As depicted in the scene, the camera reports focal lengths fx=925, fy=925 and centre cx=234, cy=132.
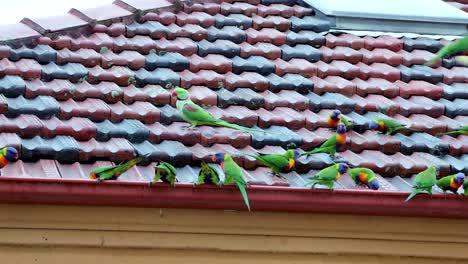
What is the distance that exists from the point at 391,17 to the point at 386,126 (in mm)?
2393

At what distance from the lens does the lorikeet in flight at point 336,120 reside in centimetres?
726

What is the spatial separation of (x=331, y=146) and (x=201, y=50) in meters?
1.98

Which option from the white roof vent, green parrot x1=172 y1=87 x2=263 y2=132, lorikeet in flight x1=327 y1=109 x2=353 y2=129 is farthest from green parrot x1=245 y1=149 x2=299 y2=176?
the white roof vent

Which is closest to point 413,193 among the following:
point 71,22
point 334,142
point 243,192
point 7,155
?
point 334,142

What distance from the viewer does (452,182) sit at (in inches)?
255

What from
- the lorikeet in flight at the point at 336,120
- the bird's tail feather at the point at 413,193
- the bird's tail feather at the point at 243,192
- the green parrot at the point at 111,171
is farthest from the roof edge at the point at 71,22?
the bird's tail feather at the point at 413,193

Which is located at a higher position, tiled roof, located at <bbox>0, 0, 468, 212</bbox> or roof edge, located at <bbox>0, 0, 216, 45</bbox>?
roof edge, located at <bbox>0, 0, 216, 45</bbox>

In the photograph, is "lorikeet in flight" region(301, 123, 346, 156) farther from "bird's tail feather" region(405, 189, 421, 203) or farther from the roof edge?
the roof edge

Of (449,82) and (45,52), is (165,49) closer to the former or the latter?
(45,52)

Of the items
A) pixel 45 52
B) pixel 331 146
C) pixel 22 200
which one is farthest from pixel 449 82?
pixel 22 200

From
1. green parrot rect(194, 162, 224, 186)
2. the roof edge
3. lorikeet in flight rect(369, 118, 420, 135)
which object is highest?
the roof edge

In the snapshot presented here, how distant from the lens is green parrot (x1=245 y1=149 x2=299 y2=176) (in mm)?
6520

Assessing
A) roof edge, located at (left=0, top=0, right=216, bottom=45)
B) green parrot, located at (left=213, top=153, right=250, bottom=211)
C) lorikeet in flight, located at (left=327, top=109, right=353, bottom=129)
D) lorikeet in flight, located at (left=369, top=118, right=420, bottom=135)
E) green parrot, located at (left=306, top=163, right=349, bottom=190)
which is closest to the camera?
green parrot, located at (left=213, top=153, right=250, bottom=211)

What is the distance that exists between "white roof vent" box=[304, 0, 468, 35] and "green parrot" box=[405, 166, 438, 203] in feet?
10.6
